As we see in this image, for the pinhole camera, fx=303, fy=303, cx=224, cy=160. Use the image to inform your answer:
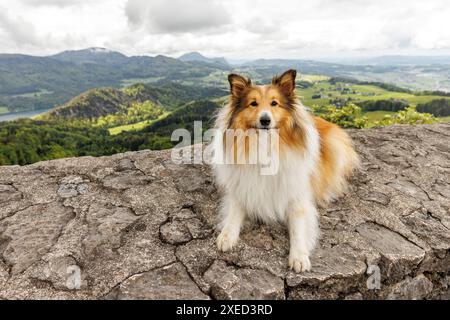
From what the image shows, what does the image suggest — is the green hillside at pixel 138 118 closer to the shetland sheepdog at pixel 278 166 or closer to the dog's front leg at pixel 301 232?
the shetland sheepdog at pixel 278 166

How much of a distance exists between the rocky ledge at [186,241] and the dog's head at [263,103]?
1351mm

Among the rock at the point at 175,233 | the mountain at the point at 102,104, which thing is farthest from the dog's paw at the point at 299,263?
the mountain at the point at 102,104

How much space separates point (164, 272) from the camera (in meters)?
3.24

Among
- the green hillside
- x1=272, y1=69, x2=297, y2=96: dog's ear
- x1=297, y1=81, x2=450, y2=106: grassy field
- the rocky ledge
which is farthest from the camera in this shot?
x1=297, y1=81, x2=450, y2=106: grassy field

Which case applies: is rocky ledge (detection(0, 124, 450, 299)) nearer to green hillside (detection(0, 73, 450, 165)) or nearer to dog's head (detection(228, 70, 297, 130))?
dog's head (detection(228, 70, 297, 130))

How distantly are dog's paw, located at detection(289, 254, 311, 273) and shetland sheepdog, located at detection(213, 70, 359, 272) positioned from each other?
13 centimetres

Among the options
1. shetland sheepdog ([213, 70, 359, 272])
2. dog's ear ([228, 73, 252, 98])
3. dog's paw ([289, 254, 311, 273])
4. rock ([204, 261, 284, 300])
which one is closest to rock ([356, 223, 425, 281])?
shetland sheepdog ([213, 70, 359, 272])

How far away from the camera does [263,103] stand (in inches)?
146

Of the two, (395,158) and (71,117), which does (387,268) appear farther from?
(71,117)

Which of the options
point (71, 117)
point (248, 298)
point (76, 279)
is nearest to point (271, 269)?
point (248, 298)

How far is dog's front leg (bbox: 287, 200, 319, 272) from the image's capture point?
3.32 m

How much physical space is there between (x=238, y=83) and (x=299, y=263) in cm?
228

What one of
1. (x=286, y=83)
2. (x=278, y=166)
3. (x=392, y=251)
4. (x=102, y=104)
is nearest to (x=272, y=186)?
(x=278, y=166)

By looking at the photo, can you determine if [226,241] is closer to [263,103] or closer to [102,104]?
[263,103]
